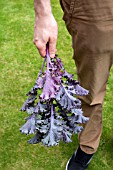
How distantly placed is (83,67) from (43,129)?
1.85 feet

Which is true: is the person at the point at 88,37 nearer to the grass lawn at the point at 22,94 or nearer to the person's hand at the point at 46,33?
the person's hand at the point at 46,33

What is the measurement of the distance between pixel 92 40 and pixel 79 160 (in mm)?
923

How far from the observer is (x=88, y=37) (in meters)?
1.97

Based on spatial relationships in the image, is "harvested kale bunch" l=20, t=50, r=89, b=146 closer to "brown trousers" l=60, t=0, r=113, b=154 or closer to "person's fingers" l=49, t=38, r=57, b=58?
"person's fingers" l=49, t=38, r=57, b=58

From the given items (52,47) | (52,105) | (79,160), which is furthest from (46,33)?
(79,160)

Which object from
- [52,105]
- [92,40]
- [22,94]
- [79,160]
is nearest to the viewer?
[52,105]

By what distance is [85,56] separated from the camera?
204 cm

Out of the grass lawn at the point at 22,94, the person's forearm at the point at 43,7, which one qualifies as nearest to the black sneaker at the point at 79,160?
the grass lawn at the point at 22,94

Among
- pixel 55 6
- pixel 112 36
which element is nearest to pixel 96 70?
pixel 112 36

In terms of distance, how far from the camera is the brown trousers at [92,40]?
190 cm

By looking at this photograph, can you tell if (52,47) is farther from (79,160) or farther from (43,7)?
(79,160)

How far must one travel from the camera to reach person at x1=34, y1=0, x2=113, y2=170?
1.67 meters

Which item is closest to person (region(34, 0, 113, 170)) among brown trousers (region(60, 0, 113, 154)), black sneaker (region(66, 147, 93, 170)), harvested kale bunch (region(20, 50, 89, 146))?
brown trousers (region(60, 0, 113, 154))

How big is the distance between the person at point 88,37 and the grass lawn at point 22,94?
502mm
